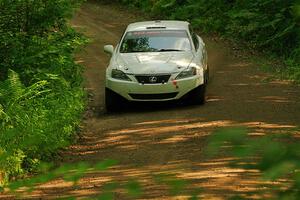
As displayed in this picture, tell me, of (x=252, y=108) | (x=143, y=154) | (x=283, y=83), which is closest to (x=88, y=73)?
(x=283, y=83)

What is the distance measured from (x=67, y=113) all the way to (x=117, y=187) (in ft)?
28.3

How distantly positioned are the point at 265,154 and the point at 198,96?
11106 mm

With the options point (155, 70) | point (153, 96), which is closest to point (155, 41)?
point (155, 70)

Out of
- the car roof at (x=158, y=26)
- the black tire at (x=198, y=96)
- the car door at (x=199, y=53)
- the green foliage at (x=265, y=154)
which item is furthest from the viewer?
the car roof at (x=158, y=26)

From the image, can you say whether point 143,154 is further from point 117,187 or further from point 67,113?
point 117,187

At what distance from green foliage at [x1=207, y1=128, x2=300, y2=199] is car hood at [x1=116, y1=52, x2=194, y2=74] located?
10457mm

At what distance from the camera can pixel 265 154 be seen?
1.64m

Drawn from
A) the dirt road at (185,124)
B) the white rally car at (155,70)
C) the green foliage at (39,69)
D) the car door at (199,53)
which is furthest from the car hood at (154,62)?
the green foliage at (39,69)

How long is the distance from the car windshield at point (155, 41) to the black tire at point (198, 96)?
1025mm

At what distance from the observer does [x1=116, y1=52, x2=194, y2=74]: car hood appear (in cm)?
1223

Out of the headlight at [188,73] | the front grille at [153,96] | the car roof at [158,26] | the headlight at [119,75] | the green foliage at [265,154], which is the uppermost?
the green foliage at [265,154]

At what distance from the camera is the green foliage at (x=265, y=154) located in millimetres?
1606

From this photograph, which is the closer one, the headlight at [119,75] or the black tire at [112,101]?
the headlight at [119,75]

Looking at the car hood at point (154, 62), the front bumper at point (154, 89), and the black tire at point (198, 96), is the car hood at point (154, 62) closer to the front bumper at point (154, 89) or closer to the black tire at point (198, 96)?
the front bumper at point (154, 89)
